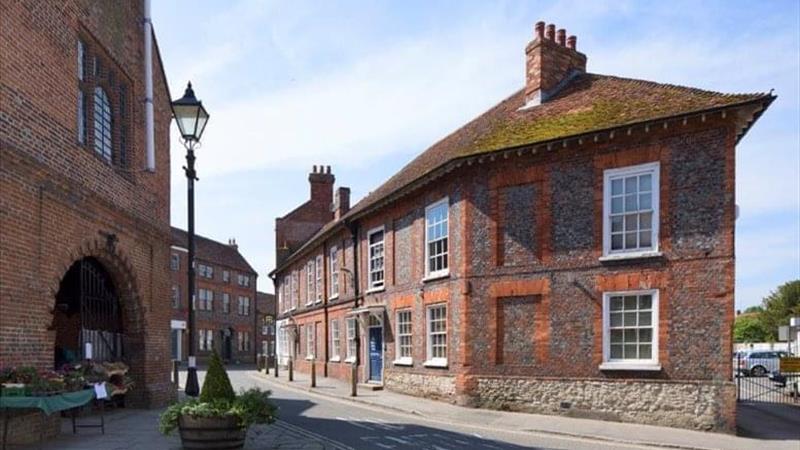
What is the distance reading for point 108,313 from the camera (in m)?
14.4

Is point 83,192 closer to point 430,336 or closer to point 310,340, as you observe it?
point 430,336

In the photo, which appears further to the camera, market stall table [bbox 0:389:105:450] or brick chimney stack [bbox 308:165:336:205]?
brick chimney stack [bbox 308:165:336:205]

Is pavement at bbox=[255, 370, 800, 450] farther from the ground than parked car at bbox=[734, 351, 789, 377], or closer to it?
farther from the ground

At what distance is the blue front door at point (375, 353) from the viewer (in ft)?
77.1

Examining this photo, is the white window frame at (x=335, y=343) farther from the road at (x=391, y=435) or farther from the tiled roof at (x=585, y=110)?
the road at (x=391, y=435)

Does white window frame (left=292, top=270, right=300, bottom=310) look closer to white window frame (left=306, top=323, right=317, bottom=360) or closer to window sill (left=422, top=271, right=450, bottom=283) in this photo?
white window frame (left=306, top=323, right=317, bottom=360)

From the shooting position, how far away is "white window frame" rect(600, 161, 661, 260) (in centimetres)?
1471

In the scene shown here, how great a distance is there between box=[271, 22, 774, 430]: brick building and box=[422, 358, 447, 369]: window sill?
9 centimetres

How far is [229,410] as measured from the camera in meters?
9.52

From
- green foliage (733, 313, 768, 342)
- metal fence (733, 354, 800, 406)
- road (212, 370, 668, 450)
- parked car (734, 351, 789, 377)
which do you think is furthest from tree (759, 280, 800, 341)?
road (212, 370, 668, 450)

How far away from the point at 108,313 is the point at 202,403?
5.96 metres

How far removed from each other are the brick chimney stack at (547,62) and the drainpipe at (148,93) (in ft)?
33.0

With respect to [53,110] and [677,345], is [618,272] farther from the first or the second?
[53,110]

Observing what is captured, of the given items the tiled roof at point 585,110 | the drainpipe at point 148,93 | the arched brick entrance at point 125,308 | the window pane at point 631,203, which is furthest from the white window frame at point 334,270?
the window pane at point 631,203
